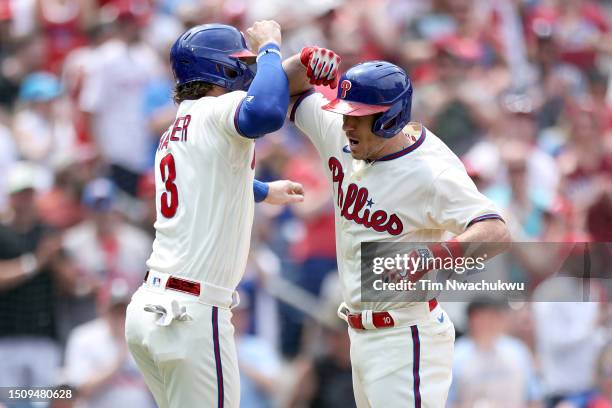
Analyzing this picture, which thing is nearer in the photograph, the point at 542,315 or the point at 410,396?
the point at 410,396

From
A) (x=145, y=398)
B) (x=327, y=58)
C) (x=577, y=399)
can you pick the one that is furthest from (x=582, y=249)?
(x=327, y=58)

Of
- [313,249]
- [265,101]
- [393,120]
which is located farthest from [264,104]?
[313,249]

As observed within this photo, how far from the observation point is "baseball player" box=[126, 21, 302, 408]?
5.03 m

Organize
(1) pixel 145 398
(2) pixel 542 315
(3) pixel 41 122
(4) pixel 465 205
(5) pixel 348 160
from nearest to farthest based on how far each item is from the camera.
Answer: (4) pixel 465 205 → (5) pixel 348 160 → (1) pixel 145 398 → (2) pixel 542 315 → (3) pixel 41 122

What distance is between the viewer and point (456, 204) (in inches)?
199

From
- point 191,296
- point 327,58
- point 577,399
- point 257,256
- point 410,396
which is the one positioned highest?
point 327,58

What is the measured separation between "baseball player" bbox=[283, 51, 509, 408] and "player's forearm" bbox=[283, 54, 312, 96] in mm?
73

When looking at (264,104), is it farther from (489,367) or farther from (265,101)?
(489,367)

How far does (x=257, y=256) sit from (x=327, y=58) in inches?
144

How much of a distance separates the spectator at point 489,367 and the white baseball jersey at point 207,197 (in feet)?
9.47

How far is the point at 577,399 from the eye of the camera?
810cm

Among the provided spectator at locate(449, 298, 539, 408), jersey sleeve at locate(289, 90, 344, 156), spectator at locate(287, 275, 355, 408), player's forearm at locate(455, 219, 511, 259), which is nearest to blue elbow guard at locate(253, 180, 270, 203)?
jersey sleeve at locate(289, 90, 344, 156)

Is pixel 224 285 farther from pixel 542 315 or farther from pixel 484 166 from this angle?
pixel 484 166

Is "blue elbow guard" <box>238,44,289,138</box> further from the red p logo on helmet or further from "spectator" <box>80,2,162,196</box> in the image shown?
"spectator" <box>80,2,162,196</box>
